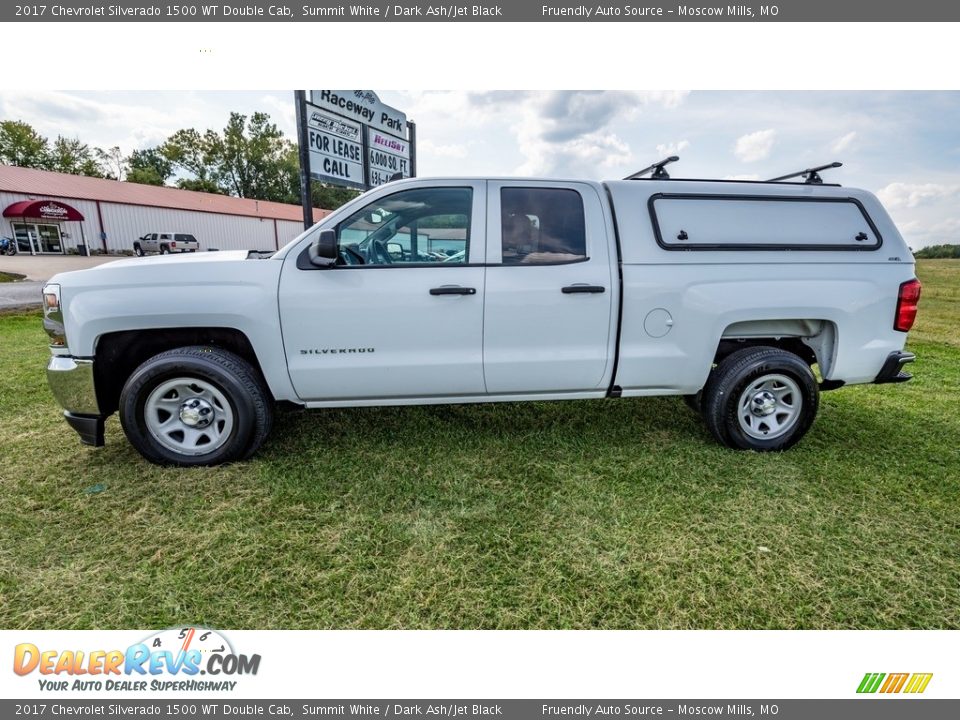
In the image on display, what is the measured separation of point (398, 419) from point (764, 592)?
9.11ft

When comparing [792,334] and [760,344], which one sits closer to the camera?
[792,334]

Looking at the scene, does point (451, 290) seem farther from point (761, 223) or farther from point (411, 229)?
point (761, 223)

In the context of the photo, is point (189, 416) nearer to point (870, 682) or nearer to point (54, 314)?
point (54, 314)

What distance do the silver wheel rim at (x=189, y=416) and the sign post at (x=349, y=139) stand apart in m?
3.65

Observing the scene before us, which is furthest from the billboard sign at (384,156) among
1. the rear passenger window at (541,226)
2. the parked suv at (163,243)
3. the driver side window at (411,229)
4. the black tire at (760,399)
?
the parked suv at (163,243)

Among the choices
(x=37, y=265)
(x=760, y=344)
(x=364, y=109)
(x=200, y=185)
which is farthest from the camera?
(x=200, y=185)

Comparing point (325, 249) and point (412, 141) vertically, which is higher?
point (412, 141)

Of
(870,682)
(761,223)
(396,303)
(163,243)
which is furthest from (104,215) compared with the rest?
(870,682)

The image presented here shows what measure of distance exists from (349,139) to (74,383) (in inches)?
217

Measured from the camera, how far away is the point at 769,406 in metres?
3.47

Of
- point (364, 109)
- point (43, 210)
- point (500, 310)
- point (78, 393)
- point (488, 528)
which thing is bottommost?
point (488, 528)

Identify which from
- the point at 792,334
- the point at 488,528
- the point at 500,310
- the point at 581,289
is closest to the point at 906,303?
the point at 792,334

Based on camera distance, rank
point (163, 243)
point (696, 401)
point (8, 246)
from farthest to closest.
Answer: point (163, 243), point (8, 246), point (696, 401)

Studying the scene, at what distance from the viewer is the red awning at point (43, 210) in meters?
26.4
